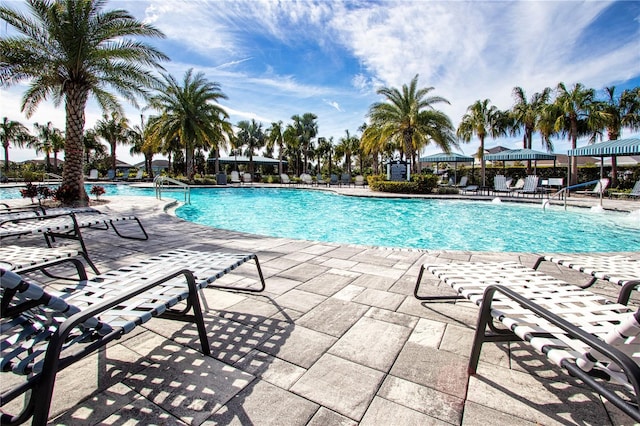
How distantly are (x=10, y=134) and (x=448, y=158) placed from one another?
144ft

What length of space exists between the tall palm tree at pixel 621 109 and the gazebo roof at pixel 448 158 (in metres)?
8.01

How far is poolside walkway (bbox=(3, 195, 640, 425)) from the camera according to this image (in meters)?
1.56

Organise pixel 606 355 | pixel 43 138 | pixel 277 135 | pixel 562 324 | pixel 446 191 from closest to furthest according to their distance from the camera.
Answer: pixel 606 355, pixel 562 324, pixel 446 191, pixel 277 135, pixel 43 138

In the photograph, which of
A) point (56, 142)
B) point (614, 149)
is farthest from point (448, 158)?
point (56, 142)

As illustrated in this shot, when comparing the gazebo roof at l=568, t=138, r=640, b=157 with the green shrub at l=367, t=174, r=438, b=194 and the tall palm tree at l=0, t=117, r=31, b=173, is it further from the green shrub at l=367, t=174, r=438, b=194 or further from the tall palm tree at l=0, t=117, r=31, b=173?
the tall palm tree at l=0, t=117, r=31, b=173

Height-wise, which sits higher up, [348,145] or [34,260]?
[348,145]

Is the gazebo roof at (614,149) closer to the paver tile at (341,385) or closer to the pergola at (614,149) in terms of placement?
the pergola at (614,149)

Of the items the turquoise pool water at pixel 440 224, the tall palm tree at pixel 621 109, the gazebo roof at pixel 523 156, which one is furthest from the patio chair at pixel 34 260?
the tall palm tree at pixel 621 109

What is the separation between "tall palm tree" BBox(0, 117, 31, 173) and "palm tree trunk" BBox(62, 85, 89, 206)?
31669mm

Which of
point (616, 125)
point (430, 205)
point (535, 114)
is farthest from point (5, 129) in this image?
point (616, 125)

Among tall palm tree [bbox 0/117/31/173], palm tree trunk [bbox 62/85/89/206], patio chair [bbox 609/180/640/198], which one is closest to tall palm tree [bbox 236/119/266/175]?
tall palm tree [bbox 0/117/31/173]

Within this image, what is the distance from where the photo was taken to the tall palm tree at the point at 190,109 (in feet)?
71.3

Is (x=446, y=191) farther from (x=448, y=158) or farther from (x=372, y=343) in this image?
(x=372, y=343)

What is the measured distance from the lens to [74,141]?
391 inches
